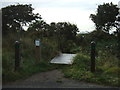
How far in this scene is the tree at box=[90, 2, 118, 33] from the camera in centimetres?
2889

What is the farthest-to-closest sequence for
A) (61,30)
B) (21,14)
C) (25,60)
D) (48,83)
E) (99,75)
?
(21,14) → (61,30) → (25,60) → (99,75) → (48,83)

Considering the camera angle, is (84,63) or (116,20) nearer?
(84,63)

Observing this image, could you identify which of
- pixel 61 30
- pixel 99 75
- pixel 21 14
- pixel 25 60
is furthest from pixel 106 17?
pixel 99 75

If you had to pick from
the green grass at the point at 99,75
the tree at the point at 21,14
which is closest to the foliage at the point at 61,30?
the tree at the point at 21,14

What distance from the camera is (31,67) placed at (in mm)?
10750

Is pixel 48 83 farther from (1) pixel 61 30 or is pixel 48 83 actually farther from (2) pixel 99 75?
(1) pixel 61 30

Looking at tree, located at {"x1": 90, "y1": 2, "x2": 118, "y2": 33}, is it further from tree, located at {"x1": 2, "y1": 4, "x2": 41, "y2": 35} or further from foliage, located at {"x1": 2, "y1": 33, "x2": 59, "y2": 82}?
foliage, located at {"x1": 2, "y1": 33, "x2": 59, "y2": 82}

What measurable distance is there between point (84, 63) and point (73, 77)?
2868mm

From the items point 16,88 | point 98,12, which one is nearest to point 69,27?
point 98,12

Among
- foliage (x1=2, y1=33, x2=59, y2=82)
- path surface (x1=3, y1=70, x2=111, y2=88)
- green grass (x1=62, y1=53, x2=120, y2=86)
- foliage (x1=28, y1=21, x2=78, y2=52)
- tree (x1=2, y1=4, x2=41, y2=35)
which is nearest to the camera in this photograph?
path surface (x1=3, y1=70, x2=111, y2=88)

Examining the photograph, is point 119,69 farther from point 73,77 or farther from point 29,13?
point 29,13

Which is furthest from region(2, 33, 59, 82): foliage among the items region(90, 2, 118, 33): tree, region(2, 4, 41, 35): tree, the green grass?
region(90, 2, 118, 33): tree

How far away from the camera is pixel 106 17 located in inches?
1146

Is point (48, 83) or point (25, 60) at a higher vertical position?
point (25, 60)
